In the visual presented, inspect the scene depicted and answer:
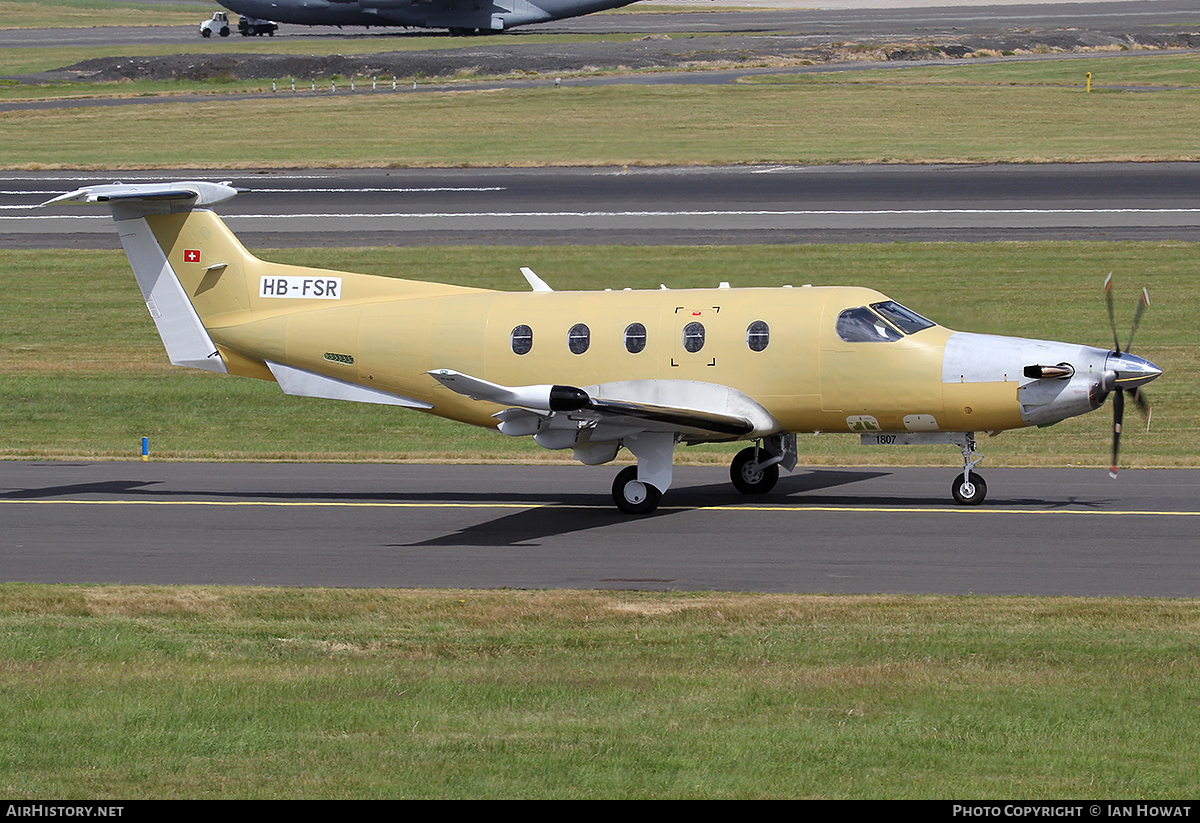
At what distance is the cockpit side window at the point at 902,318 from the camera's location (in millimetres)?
19422

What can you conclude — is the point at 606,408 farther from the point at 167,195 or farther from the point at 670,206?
the point at 670,206

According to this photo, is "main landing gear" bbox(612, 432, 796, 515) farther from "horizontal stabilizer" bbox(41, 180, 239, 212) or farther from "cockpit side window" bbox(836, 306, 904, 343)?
"horizontal stabilizer" bbox(41, 180, 239, 212)

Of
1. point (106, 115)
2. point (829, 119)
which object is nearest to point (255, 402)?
point (829, 119)

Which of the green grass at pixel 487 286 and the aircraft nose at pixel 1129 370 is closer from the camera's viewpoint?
the aircraft nose at pixel 1129 370

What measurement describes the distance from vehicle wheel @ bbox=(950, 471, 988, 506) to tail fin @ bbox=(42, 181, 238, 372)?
36.9ft

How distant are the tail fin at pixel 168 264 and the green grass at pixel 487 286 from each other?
388 centimetres

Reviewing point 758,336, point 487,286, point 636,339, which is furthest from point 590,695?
point 487,286

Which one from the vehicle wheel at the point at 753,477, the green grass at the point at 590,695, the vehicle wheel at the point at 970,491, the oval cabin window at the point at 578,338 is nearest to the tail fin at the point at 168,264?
the oval cabin window at the point at 578,338

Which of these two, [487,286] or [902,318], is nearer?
[902,318]

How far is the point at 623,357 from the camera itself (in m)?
20.2

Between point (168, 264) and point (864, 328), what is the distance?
35.2 feet

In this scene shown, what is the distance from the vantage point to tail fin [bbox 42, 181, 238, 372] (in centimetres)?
2191

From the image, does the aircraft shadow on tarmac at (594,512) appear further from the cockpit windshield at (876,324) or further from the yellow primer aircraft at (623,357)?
the cockpit windshield at (876,324)

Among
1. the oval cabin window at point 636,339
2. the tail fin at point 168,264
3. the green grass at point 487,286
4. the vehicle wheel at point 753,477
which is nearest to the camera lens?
the oval cabin window at point 636,339
